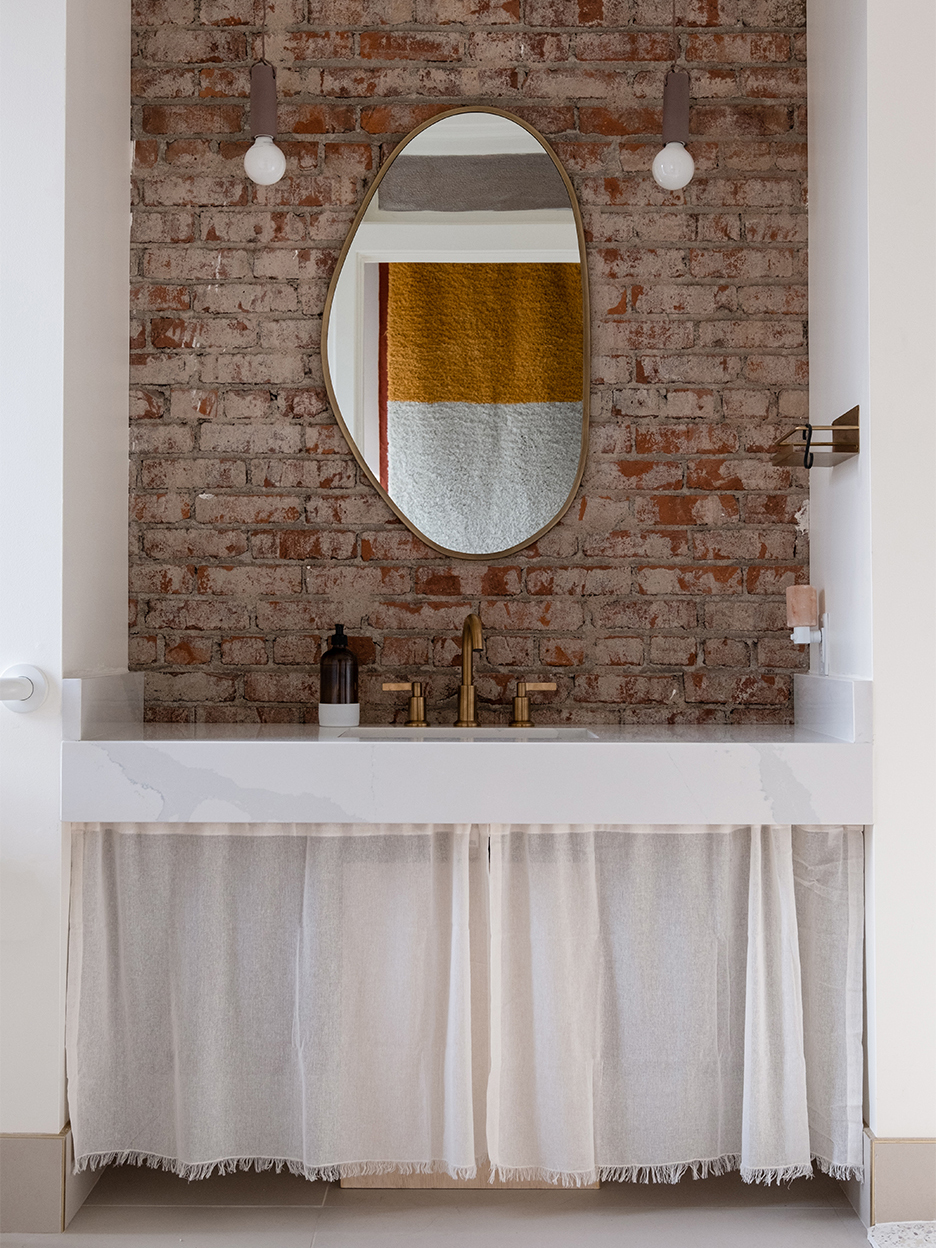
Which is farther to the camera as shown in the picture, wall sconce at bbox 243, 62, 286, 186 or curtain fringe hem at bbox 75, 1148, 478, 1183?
wall sconce at bbox 243, 62, 286, 186

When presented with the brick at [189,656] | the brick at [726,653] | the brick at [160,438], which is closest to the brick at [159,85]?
the brick at [160,438]

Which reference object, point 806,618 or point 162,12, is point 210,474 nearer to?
point 162,12

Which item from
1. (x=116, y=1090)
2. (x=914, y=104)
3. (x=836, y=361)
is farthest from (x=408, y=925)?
(x=914, y=104)

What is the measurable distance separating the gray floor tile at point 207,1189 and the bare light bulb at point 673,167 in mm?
1994

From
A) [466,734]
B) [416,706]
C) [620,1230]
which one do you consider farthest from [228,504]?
[620,1230]

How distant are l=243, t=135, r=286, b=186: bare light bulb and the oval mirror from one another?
7.5 inches

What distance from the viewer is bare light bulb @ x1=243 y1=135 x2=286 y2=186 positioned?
1937mm

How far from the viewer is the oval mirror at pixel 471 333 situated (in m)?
2.05

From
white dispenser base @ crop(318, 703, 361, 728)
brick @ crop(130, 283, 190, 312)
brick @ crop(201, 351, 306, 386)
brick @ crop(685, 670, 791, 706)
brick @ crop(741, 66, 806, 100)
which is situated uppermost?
brick @ crop(741, 66, 806, 100)

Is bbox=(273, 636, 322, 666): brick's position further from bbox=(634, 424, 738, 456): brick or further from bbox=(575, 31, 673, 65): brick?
bbox=(575, 31, 673, 65): brick

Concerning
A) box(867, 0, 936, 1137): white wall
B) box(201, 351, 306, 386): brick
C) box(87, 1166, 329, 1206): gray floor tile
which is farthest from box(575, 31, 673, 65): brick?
box(87, 1166, 329, 1206): gray floor tile

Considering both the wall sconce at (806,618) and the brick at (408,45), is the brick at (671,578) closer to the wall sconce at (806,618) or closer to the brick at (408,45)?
the wall sconce at (806,618)

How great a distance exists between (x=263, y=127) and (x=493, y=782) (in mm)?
1365

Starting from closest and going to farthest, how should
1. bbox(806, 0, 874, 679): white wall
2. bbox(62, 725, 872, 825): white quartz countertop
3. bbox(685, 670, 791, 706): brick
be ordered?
bbox(62, 725, 872, 825): white quartz countertop < bbox(806, 0, 874, 679): white wall < bbox(685, 670, 791, 706): brick
